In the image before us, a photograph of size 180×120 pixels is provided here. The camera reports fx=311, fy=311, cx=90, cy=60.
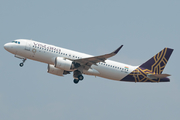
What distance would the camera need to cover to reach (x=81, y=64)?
45.2m

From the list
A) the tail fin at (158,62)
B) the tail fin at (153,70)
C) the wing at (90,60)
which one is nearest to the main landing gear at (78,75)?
the wing at (90,60)

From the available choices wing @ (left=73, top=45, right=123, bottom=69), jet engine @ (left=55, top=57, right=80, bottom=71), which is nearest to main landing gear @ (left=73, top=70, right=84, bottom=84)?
wing @ (left=73, top=45, right=123, bottom=69)

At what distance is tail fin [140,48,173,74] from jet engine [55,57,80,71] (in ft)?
39.8

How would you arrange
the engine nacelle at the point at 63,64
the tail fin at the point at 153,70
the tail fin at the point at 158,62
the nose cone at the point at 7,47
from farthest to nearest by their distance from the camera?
1. the tail fin at the point at 158,62
2. the tail fin at the point at 153,70
3. the nose cone at the point at 7,47
4. the engine nacelle at the point at 63,64

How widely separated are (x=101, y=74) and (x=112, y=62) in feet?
8.71

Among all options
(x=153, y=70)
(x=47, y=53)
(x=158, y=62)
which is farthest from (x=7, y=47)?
(x=158, y=62)

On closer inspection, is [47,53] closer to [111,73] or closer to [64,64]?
[64,64]

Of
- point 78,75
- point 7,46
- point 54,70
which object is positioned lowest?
point 78,75

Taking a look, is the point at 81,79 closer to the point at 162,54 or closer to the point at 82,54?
the point at 82,54

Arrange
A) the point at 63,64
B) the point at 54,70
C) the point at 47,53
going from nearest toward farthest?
the point at 63,64 → the point at 47,53 → the point at 54,70

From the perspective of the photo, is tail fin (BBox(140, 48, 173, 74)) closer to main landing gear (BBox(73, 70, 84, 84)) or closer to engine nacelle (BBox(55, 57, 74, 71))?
main landing gear (BBox(73, 70, 84, 84))

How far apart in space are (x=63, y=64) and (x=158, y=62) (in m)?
16.6

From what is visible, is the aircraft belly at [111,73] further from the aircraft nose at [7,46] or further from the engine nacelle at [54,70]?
the aircraft nose at [7,46]

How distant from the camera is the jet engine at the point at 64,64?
143 ft
